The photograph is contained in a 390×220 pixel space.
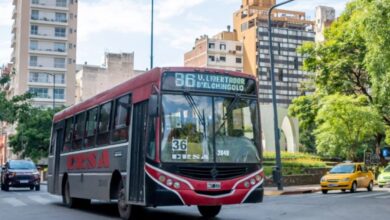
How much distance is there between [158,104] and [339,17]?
3348 centimetres

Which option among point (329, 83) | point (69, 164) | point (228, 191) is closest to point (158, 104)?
point (228, 191)

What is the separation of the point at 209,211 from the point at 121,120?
3.29 m

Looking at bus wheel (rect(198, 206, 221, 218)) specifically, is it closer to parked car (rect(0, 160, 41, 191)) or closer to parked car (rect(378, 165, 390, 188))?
parked car (rect(0, 160, 41, 191))

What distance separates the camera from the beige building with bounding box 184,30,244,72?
13150cm

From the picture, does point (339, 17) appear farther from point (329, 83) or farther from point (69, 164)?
point (69, 164)

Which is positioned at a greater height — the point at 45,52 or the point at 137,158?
the point at 45,52

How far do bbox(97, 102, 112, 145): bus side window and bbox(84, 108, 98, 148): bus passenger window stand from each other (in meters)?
0.53

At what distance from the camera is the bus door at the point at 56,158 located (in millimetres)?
19938

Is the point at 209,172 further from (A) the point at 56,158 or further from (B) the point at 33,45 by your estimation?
(B) the point at 33,45

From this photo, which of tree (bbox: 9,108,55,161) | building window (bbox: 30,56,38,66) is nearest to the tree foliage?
tree (bbox: 9,108,55,161)

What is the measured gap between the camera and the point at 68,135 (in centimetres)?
1898

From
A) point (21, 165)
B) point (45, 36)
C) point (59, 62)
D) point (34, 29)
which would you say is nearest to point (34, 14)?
point (34, 29)

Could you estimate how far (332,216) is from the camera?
1469cm

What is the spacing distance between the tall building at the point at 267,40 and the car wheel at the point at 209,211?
388ft
